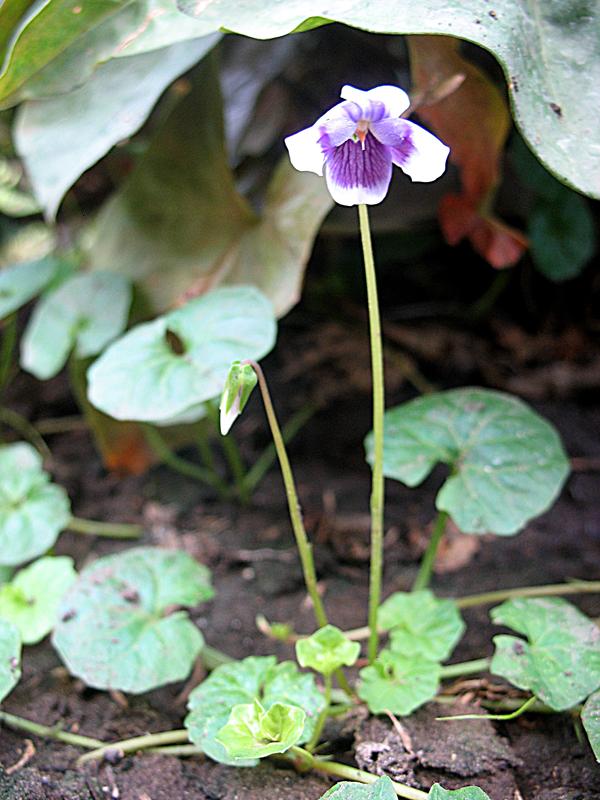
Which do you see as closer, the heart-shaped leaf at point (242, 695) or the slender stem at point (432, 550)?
the heart-shaped leaf at point (242, 695)

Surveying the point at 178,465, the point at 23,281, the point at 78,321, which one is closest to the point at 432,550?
the point at 178,465

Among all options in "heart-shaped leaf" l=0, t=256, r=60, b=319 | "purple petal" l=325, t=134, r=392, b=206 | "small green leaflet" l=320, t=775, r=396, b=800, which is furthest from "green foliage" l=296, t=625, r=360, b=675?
"heart-shaped leaf" l=0, t=256, r=60, b=319

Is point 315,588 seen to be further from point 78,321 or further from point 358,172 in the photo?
point 78,321

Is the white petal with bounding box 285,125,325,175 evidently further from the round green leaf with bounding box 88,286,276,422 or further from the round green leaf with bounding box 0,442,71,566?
the round green leaf with bounding box 0,442,71,566

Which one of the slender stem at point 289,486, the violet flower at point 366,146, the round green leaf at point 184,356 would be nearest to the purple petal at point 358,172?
the violet flower at point 366,146

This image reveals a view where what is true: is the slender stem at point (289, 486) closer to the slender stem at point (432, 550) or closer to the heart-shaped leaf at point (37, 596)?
the slender stem at point (432, 550)

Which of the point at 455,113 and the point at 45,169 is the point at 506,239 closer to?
the point at 455,113
